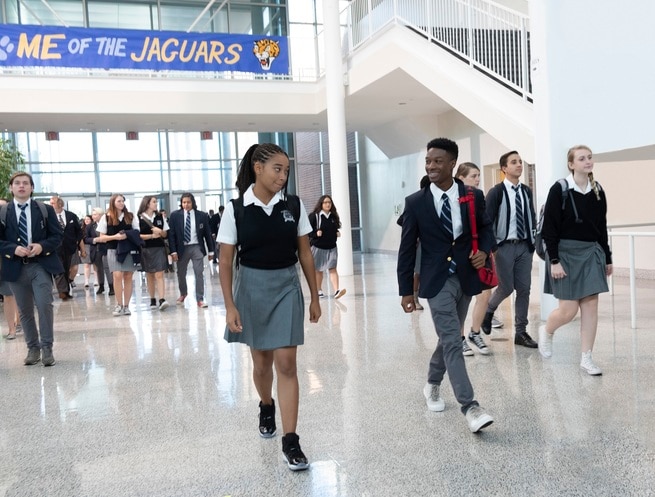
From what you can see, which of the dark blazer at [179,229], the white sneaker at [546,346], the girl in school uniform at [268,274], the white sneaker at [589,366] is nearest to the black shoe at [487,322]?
the white sneaker at [546,346]

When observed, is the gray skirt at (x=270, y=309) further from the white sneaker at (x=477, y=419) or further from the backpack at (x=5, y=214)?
the backpack at (x=5, y=214)

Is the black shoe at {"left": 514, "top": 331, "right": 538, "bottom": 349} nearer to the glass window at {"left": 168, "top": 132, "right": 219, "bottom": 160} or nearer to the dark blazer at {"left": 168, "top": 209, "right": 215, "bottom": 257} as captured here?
the dark blazer at {"left": 168, "top": 209, "right": 215, "bottom": 257}

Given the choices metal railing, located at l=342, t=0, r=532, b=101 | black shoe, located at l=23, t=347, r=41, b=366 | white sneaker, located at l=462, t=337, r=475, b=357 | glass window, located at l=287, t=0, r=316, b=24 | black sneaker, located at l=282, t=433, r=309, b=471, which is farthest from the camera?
glass window, located at l=287, t=0, r=316, b=24

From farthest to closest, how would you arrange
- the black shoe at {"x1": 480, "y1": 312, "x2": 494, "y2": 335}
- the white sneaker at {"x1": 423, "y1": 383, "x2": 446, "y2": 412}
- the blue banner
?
the blue banner, the black shoe at {"x1": 480, "y1": 312, "x2": 494, "y2": 335}, the white sneaker at {"x1": 423, "y1": 383, "x2": 446, "y2": 412}

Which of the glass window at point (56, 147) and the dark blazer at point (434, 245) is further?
the glass window at point (56, 147)

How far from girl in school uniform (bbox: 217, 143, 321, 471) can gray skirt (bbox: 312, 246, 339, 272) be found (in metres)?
6.87

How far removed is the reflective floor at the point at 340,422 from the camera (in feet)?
10.8

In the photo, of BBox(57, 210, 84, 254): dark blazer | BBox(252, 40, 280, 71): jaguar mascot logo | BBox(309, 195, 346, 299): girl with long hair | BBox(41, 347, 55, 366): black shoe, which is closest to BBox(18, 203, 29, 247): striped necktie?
BBox(41, 347, 55, 366): black shoe

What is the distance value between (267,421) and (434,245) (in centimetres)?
147

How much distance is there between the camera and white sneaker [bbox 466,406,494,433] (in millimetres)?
3740

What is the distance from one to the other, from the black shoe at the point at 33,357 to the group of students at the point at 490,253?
162 inches

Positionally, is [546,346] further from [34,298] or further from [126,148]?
[126,148]

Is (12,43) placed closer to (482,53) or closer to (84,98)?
(84,98)

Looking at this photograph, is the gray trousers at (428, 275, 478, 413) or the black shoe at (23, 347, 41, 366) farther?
the black shoe at (23, 347, 41, 366)
